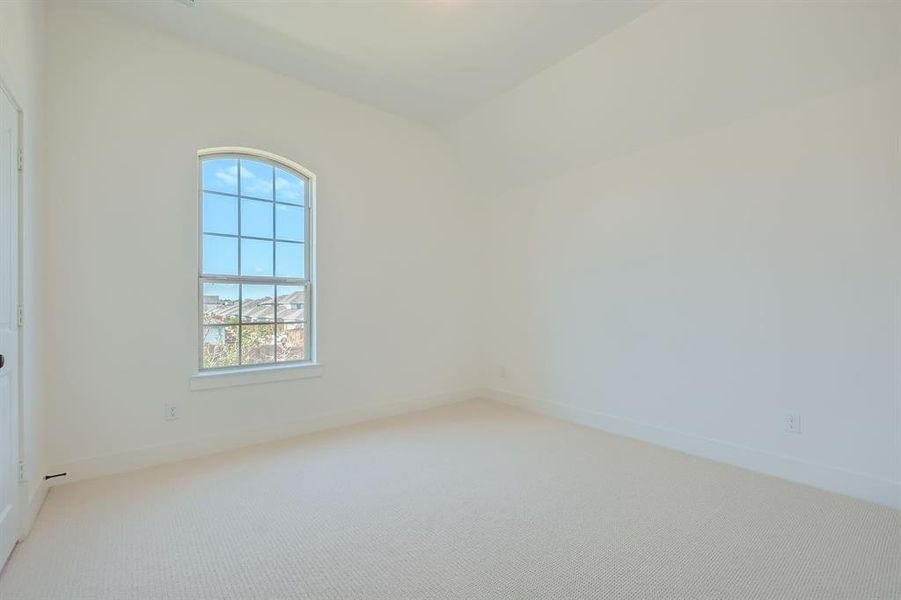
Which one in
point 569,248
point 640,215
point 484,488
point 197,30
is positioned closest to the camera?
point 484,488

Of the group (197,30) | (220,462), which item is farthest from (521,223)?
(220,462)

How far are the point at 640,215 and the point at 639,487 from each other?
2.16 m

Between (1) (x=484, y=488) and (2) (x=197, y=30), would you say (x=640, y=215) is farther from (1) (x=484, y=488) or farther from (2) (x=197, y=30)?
(2) (x=197, y=30)

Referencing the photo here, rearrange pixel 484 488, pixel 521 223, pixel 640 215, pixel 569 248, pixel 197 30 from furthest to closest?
pixel 521 223 < pixel 569 248 < pixel 640 215 < pixel 197 30 < pixel 484 488

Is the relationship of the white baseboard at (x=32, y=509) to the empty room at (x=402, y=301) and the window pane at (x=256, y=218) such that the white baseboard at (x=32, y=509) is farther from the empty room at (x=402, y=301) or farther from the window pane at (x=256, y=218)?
the window pane at (x=256, y=218)

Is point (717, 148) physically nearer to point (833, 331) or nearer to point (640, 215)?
point (640, 215)

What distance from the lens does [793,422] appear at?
9.16ft

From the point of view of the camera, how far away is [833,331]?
265 cm

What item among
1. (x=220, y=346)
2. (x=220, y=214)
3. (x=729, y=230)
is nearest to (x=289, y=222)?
(x=220, y=214)

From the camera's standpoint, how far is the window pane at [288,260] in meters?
3.64

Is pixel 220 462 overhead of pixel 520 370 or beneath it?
beneath


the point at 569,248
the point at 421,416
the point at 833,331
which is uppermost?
the point at 569,248

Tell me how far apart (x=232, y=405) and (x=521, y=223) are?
10.6 ft

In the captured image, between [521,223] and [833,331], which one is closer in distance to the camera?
[833,331]
